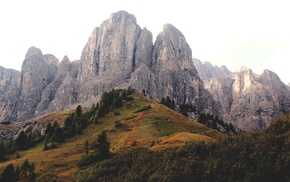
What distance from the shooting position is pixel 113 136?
11438 cm

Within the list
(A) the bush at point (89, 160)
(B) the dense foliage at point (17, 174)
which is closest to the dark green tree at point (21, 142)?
(B) the dense foliage at point (17, 174)

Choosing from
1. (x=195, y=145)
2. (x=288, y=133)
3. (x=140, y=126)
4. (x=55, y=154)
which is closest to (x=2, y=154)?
(x=55, y=154)

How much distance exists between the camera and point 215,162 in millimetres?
57719

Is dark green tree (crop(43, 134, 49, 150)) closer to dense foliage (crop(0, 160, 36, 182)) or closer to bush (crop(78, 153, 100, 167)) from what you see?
dense foliage (crop(0, 160, 36, 182))

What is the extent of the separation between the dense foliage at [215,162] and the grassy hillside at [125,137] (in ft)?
31.6

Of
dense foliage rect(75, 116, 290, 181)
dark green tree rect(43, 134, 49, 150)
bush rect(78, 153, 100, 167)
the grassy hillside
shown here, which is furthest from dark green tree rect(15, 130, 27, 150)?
dense foliage rect(75, 116, 290, 181)

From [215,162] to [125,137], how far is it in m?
51.9

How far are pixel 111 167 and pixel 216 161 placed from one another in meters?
22.3

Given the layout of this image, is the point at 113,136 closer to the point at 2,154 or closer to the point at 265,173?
the point at 2,154

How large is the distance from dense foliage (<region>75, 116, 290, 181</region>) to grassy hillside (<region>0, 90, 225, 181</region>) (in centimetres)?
964

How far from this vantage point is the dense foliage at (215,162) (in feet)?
173

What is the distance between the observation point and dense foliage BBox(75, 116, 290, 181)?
2080 inches

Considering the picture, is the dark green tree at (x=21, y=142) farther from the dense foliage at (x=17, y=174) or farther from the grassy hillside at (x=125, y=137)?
the dense foliage at (x=17, y=174)

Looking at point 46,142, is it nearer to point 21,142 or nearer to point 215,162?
point 21,142
